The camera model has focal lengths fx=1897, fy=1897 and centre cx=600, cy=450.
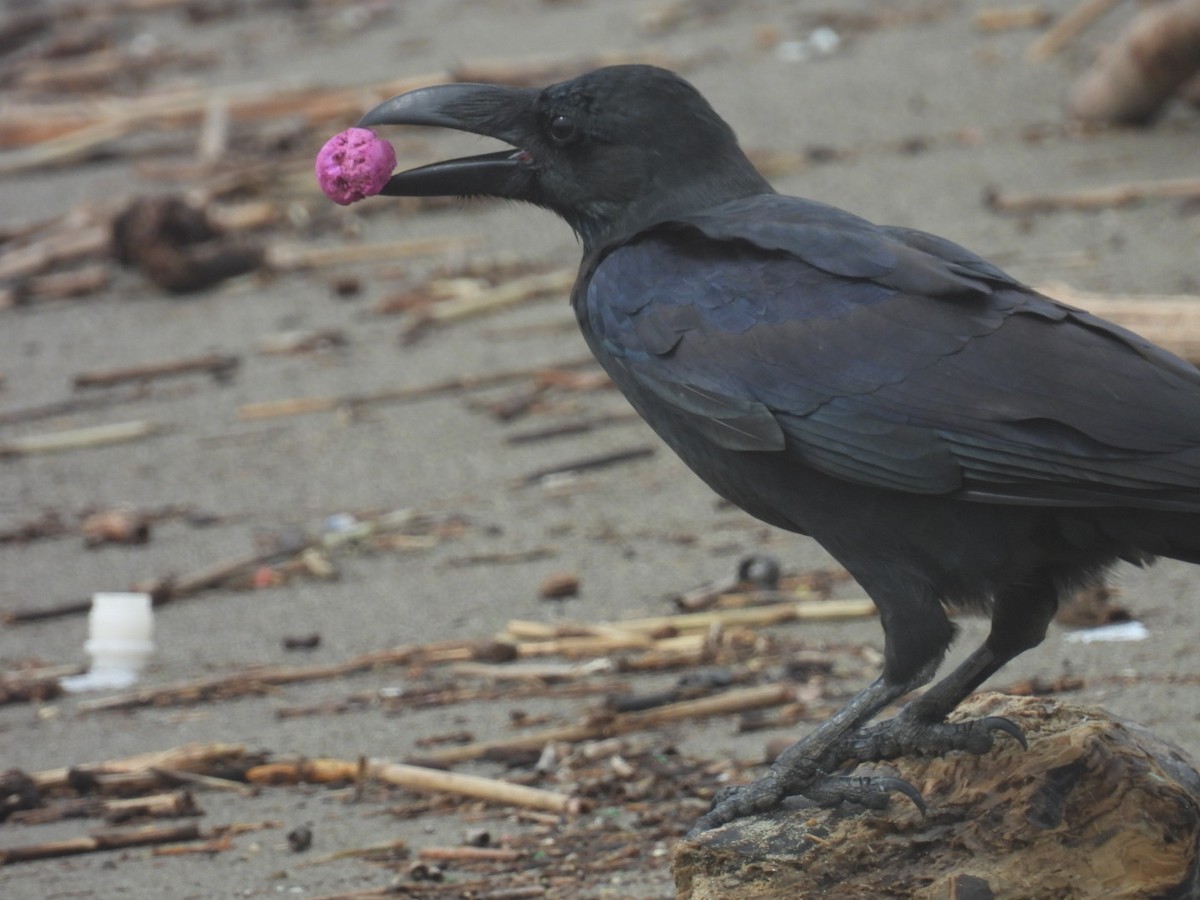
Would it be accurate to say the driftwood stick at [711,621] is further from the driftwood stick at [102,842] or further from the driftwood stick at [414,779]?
the driftwood stick at [102,842]

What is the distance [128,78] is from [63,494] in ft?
25.1

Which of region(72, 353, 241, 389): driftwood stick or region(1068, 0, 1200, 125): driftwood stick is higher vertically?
region(1068, 0, 1200, 125): driftwood stick

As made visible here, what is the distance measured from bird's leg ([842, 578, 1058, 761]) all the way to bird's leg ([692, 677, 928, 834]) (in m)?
0.06

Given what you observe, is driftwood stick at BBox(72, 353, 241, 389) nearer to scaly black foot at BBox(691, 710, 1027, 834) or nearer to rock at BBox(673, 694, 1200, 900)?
scaly black foot at BBox(691, 710, 1027, 834)

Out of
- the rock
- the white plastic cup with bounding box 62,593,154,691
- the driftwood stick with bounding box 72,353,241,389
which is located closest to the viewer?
the rock

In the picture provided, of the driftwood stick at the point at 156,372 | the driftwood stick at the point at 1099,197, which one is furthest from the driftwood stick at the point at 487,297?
the driftwood stick at the point at 1099,197

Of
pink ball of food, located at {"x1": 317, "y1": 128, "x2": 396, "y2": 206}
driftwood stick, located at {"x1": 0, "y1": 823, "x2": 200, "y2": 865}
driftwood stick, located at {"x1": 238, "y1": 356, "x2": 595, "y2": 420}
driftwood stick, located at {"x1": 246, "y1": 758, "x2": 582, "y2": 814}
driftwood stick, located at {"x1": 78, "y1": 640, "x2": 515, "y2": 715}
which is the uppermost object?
pink ball of food, located at {"x1": 317, "y1": 128, "x2": 396, "y2": 206}

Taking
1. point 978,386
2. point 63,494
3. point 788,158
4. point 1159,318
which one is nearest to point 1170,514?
point 978,386

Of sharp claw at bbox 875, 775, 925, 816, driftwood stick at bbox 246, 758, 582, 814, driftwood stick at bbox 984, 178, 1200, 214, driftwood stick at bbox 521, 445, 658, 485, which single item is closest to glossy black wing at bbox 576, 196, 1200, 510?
sharp claw at bbox 875, 775, 925, 816

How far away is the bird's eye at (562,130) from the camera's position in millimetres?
4562

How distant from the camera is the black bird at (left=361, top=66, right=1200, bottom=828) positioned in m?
3.80

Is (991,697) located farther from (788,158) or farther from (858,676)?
(788,158)

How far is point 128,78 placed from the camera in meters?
14.6

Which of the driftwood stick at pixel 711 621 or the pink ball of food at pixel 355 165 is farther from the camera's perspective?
the driftwood stick at pixel 711 621
